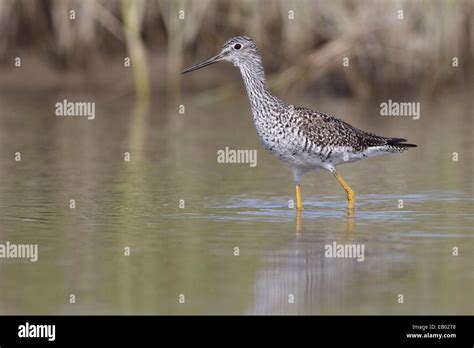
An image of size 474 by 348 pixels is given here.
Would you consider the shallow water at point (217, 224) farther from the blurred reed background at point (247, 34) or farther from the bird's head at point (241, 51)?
the blurred reed background at point (247, 34)

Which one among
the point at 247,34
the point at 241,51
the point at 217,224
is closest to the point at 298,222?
the point at 217,224

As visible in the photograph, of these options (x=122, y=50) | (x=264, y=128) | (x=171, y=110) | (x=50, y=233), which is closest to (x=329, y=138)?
(x=264, y=128)

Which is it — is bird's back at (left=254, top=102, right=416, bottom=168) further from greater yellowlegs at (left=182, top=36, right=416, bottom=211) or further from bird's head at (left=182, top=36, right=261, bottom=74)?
bird's head at (left=182, top=36, right=261, bottom=74)

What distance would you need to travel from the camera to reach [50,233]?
10.8m

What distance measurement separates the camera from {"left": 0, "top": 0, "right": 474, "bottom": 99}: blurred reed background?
20938mm

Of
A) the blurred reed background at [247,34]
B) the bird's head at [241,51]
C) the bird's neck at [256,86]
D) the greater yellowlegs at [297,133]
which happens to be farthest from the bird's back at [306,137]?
the blurred reed background at [247,34]

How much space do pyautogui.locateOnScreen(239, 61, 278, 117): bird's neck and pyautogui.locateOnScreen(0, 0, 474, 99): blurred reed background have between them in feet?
27.8

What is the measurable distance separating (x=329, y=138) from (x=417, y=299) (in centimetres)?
403

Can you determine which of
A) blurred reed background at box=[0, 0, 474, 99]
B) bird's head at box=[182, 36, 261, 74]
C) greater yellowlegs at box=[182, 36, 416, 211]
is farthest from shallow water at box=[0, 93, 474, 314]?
blurred reed background at box=[0, 0, 474, 99]

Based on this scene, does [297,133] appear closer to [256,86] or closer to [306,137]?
[306,137]

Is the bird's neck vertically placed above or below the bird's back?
above

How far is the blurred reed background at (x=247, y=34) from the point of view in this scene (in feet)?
68.7

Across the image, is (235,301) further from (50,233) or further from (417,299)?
(50,233)

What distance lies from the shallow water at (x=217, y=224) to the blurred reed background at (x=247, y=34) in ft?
8.27
